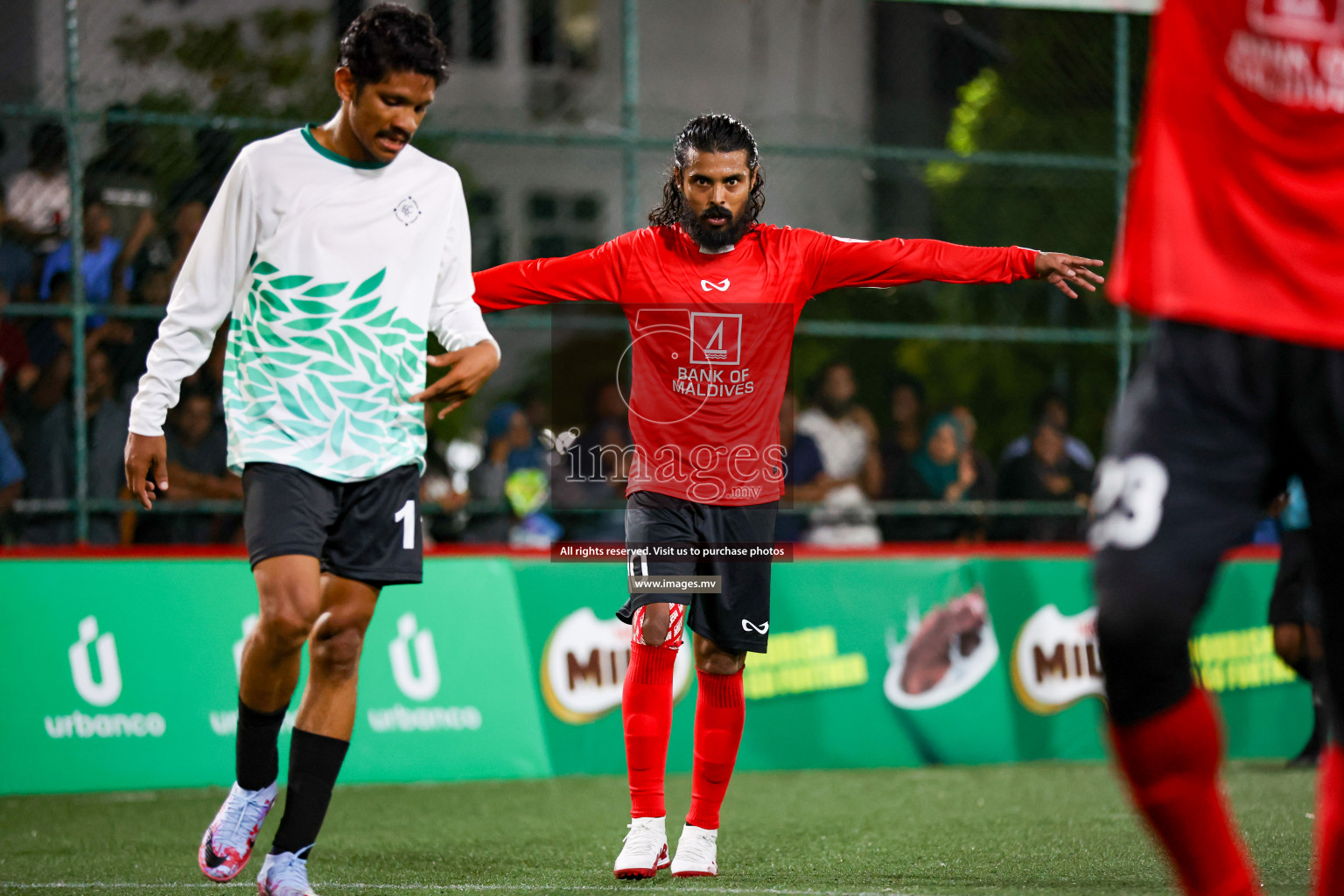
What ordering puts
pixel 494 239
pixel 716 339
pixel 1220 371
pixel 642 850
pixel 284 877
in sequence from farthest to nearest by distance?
pixel 494 239 < pixel 716 339 < pixel 642 850 < pixel 284 877 < pixel 1220 371

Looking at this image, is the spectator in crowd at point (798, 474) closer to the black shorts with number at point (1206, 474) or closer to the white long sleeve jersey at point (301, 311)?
the white long sleeve jersey at point (301, 311)

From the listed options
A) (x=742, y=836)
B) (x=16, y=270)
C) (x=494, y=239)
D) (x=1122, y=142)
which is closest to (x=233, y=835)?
(x=742, y=836)

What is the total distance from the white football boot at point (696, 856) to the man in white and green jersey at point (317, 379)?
A: 3.94 ft

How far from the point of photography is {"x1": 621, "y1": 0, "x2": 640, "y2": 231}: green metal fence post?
8.91 meters

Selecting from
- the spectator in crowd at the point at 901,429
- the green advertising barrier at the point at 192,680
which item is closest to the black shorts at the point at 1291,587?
the spectator in crowd at the point at 901,429

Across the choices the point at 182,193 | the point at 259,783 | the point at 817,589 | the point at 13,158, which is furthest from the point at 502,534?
the point at 259,783

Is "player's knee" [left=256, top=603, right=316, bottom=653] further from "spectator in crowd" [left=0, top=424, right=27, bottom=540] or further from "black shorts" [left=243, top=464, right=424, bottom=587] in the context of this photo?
"spectator in crowd" [left=0, top=424, right=27, bottom=540]

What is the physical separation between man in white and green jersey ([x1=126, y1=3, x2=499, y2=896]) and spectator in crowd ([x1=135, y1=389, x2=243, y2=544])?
4377 mm

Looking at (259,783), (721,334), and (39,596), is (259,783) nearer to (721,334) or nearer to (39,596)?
(721,334)

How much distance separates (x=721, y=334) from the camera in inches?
201

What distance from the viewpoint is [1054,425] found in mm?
10578

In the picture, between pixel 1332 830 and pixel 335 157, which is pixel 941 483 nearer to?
pixel 335 157

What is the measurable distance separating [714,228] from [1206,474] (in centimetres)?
271

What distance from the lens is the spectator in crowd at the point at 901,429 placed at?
408 inches
